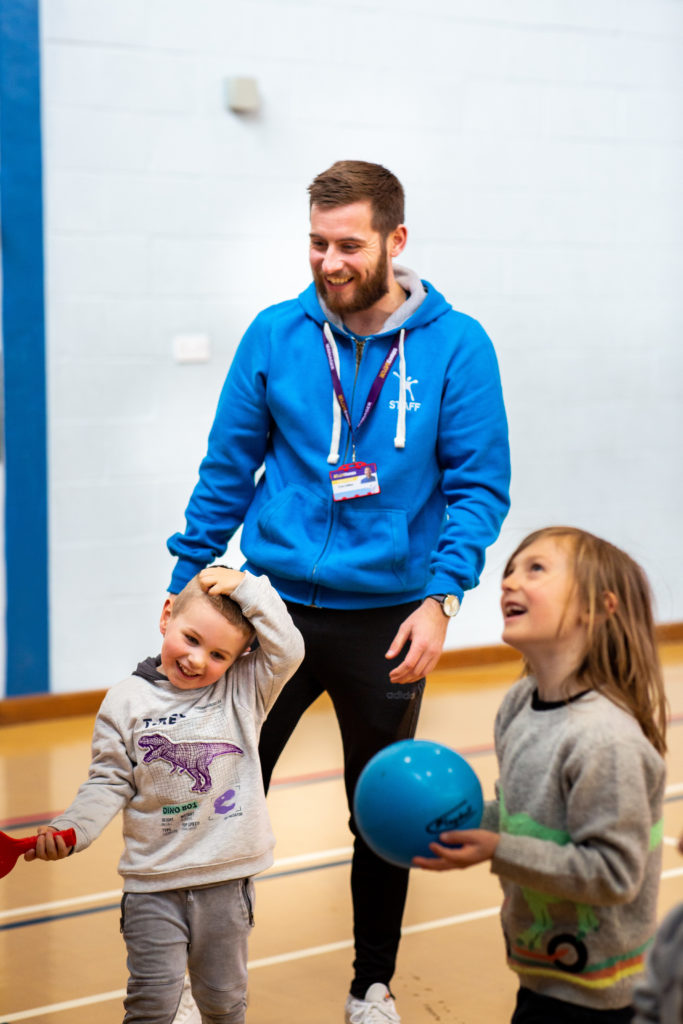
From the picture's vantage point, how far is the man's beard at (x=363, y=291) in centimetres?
231

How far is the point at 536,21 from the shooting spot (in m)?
5.19

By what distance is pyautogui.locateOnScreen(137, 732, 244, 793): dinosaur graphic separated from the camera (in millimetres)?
1981

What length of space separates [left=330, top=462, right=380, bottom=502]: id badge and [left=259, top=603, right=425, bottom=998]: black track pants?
0.73 ft

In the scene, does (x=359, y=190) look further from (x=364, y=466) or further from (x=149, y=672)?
(x=149, y=672)

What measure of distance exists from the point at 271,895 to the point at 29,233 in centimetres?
252

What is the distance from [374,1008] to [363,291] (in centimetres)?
140

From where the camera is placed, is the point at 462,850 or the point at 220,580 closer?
the point at 462,850

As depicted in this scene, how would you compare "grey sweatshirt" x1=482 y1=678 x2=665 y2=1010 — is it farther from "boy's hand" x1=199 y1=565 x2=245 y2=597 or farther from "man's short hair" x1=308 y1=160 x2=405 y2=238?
"man's short hair" x1=308 y1=160 x2=405 y2=238

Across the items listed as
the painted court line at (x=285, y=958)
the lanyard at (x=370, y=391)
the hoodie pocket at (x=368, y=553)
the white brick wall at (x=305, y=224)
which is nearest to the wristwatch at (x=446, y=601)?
the hoodie pocket at (x=368, y=553)

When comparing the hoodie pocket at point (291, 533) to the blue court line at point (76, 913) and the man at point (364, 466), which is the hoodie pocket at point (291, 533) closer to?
the man at point (364, 466)

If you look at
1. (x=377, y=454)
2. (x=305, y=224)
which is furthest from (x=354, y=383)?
(x=305, y=224)

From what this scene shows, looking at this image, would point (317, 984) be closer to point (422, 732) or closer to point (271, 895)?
point (271, 895)

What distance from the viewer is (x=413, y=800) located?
1.63m

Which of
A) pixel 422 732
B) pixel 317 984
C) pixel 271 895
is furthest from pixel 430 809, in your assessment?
pixel 422 732
